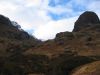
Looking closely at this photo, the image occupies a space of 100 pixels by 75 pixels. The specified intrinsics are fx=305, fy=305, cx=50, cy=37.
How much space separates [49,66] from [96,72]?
9694 mm

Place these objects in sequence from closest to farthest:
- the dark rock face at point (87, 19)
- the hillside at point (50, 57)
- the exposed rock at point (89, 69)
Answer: the exposed rock at point (89, 69) < the hillside at point (50, 57) < the dark rock face at point (87, 19)

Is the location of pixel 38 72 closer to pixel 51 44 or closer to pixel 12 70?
pixel 12 70

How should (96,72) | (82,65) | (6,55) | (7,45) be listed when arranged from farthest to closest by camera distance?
(7,45) → (6,55) → (82,65) → (96,72)

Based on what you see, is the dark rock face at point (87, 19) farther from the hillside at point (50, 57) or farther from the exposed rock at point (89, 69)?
the exposed rock at point (89, 69)

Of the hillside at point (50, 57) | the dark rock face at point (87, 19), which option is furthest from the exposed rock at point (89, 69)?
the dark rock face at point (87, 19)

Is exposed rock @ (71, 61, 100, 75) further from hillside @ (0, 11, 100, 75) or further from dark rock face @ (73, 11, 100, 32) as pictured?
dark rock face @ (73, 11, 100, 32)

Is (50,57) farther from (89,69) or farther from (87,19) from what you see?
(87,19)

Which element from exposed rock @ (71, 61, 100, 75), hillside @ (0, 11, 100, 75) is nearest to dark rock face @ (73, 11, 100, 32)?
hillside @ (0, 11, 100, 75)

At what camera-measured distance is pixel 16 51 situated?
53.7 metres

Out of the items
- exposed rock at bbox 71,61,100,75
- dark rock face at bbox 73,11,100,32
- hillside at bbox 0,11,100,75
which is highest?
dark rock face at bbox 73,11,100,32

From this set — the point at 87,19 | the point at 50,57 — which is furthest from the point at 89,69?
the point at 87,19

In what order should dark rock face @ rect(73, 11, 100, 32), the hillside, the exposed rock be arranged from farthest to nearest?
dark rock face @ rect(73, 11, 100, 32) → the hillside → the exposed rock

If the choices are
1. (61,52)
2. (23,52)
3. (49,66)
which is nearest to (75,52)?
(61,52)

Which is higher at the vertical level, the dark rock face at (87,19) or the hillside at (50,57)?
the dark rock face at (87,19)
